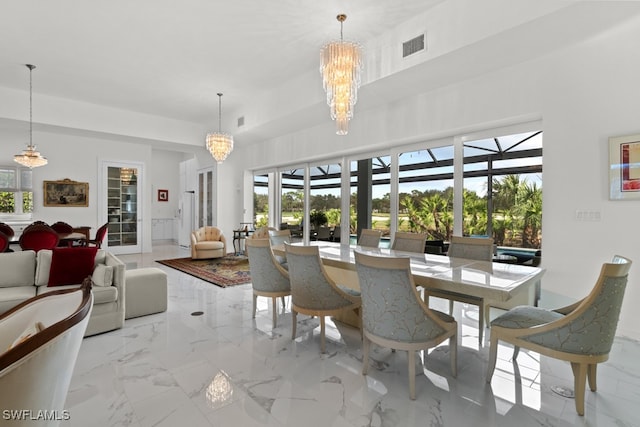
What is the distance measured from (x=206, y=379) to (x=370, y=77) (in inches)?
150

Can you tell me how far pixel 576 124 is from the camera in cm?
335

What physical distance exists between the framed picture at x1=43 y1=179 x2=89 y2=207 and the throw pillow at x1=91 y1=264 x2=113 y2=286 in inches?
224

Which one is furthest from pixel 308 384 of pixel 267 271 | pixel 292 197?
pixel 292 197

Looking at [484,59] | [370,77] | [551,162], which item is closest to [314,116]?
[370,77]

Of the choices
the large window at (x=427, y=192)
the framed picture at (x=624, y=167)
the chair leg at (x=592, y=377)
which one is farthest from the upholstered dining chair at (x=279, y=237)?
the framed picture at (x=624, y=167)

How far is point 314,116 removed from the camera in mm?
5707

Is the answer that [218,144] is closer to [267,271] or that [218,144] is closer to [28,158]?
[28,158]

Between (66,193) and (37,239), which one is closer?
(37,239)

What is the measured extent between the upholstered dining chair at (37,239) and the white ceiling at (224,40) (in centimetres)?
251

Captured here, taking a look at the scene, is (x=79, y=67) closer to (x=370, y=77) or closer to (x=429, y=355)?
(x=370, y=77)

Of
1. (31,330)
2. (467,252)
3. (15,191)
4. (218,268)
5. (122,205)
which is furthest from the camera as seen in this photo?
(122,205)

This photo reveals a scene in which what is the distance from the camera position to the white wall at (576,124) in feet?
10.0

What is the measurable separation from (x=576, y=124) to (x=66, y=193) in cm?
964

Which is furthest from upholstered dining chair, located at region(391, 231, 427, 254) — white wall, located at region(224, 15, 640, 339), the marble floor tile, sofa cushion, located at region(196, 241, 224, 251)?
sofa cushion, located at region(196, 241, 224, 251)
